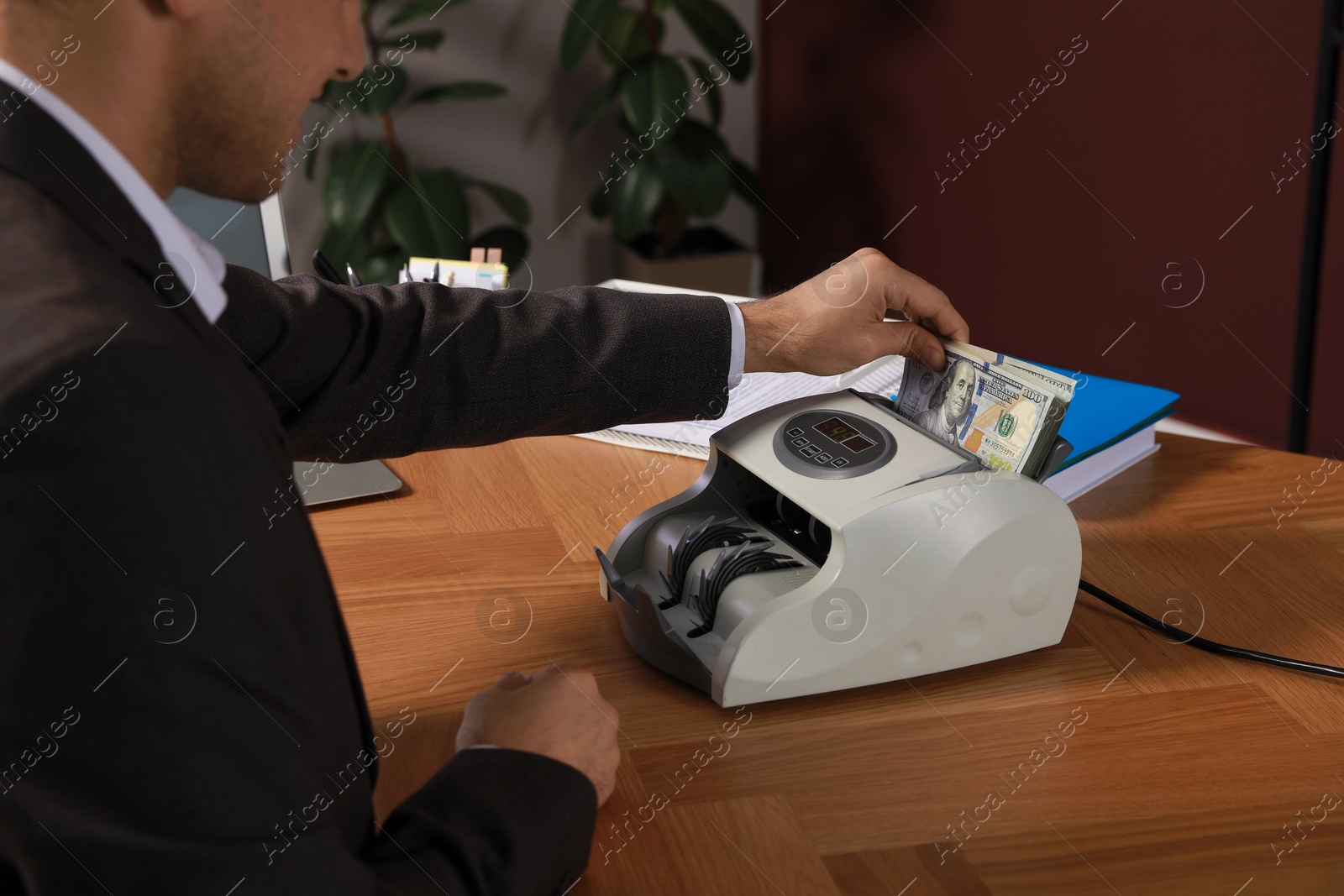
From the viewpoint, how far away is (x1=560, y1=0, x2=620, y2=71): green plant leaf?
3.18 metres

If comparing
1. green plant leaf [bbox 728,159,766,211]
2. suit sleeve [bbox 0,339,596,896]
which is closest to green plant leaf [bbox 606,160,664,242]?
green plant leaf [bbox 728,159,766,211]

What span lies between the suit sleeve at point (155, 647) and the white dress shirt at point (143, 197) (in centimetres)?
11

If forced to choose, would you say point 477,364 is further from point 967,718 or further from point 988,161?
point 988,161

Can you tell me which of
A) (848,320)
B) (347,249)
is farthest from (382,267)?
(848,320)

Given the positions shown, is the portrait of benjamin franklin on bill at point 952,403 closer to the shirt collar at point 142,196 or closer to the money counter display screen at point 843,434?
the money counter display screen at point 843,434

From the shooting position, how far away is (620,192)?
10.8ft

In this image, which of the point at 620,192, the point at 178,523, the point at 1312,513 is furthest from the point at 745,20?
the point at 178,523

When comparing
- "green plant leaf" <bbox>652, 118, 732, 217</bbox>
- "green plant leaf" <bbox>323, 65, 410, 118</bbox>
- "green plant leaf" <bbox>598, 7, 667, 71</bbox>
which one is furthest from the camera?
"green plant leaf" <bbox>598, 7, 667, 71</bbox>

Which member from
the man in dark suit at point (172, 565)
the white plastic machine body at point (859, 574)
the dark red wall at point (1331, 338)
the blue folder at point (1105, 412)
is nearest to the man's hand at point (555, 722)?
the man in dark suit at point (172, 565)

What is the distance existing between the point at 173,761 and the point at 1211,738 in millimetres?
735

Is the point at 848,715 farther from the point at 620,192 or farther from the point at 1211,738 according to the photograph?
the point at 620,192

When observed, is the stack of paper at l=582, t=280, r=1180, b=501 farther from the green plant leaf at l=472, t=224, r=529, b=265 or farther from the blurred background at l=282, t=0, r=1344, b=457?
the green plant leaf at l=472, t=224, r=529, b=265

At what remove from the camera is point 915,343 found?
3.45 feet

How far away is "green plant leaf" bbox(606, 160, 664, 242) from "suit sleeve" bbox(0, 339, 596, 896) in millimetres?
2745
